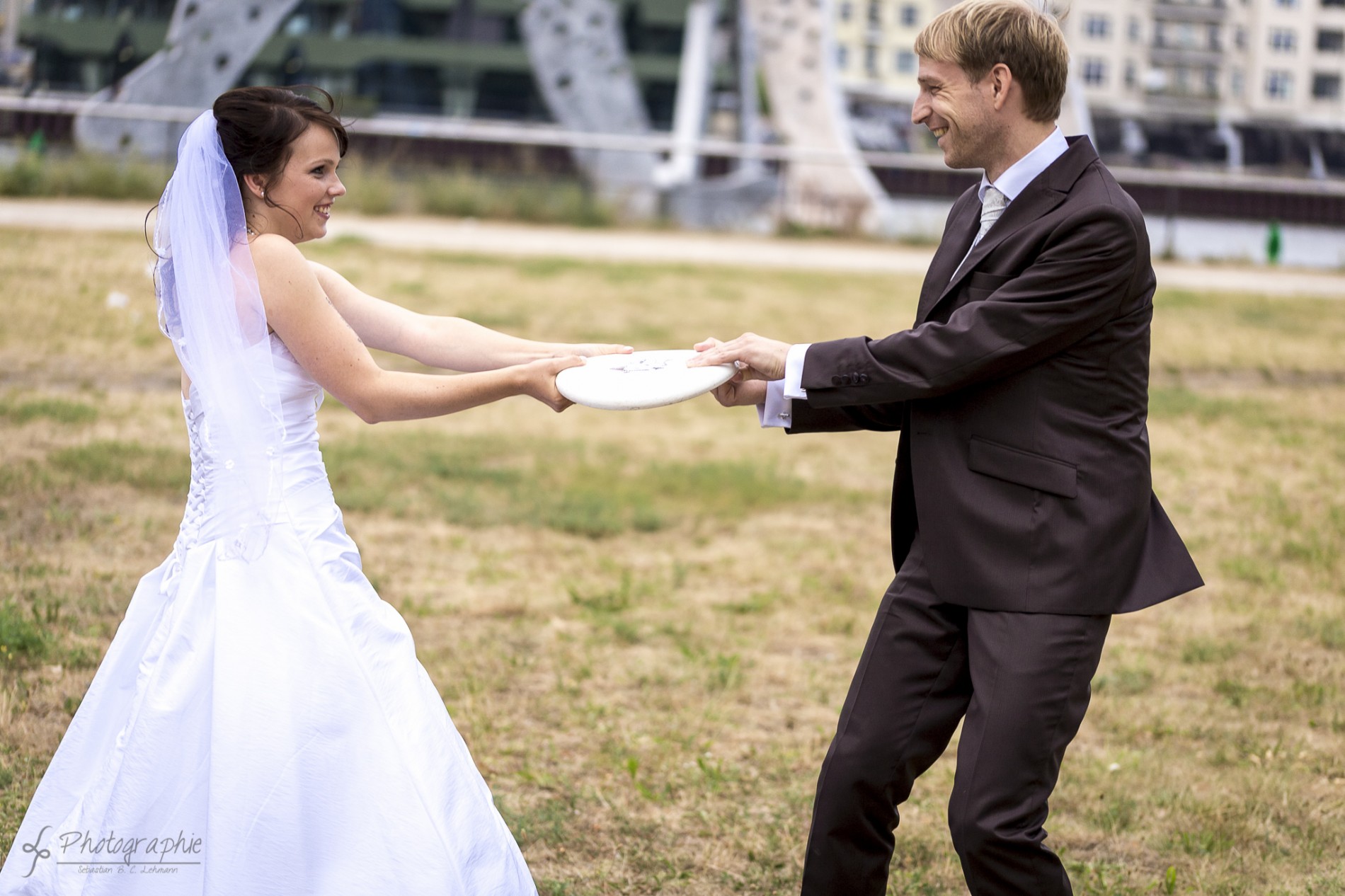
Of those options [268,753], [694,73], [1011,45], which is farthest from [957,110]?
[694,73]

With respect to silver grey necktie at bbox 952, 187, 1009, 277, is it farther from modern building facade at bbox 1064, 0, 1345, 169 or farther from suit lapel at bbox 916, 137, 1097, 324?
modern building facade at bbox 1064, 0, 1345, 169

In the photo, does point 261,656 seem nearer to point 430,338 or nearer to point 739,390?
point 430,338

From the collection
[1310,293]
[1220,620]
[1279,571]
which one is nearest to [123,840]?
[1220,620]

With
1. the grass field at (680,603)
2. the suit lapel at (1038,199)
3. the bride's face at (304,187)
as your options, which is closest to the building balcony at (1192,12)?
the grass field at (680,603)

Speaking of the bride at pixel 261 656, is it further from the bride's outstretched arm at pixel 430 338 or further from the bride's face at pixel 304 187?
the bride's outstretched arm at pixel 430 338

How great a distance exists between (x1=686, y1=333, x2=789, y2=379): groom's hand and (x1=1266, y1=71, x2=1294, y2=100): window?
3458 cm

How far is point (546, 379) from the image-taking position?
3.24m

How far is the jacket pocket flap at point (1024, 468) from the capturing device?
2697mm

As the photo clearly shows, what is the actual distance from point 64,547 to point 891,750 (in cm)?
468

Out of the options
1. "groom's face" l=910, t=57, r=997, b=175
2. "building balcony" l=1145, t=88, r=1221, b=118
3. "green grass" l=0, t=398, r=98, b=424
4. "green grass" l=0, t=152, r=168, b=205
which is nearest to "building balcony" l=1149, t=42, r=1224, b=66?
"building balcony" l=1145, t=88, r=1221, b=118

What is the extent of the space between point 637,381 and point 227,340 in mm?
921

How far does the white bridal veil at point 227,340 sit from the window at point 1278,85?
116 feet

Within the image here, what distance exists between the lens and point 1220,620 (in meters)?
6.35

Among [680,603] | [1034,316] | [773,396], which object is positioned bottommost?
[680,603]
